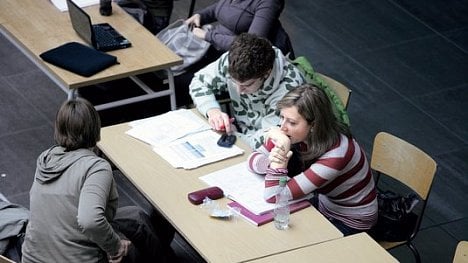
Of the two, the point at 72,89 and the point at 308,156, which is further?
the point at 72,89

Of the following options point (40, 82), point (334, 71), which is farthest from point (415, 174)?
point (40, 82)

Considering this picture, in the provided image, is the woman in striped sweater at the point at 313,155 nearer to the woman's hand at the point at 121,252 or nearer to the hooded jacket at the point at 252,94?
the hooded jacket at the point at 252,94

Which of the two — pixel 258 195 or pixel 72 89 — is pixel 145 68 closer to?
pixel 72 89

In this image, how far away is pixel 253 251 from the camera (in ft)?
13.7

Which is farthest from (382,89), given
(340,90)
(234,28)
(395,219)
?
(395,219)

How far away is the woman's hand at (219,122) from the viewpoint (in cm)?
495

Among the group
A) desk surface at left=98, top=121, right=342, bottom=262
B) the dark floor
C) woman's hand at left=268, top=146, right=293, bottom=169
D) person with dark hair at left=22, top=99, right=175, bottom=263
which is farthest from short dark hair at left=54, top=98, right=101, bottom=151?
the dark floor

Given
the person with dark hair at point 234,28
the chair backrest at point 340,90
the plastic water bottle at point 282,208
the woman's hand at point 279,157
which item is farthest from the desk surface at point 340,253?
the person with dark hair at point 234,28

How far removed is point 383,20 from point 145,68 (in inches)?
120

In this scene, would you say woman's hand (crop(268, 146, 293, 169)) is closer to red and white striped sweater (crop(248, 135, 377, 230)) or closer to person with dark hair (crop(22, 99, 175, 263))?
red and white striped sweater (crop(248, 135, 377, 230))

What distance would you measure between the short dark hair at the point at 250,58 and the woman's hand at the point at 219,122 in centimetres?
25

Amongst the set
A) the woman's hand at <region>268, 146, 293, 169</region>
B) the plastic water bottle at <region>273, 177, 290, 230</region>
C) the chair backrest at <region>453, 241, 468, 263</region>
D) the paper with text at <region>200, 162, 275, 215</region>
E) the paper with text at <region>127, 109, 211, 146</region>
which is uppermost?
the woman's hand at <region>268, 146, 293, 169</region>

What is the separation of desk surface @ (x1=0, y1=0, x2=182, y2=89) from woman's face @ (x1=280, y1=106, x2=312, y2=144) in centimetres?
123

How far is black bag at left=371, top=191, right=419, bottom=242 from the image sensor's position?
16.0 feet
